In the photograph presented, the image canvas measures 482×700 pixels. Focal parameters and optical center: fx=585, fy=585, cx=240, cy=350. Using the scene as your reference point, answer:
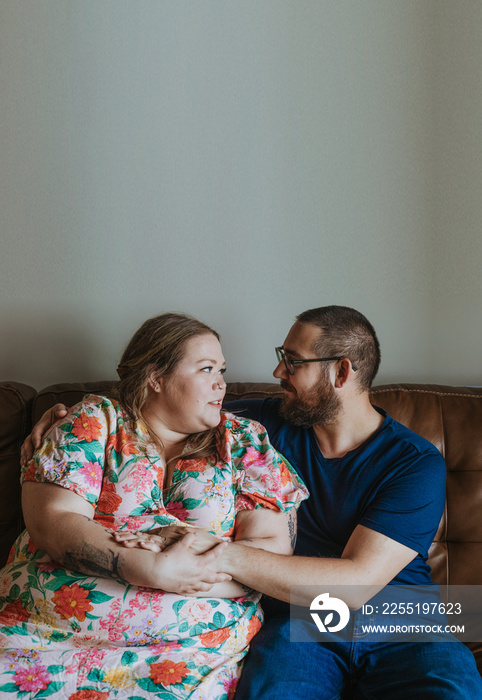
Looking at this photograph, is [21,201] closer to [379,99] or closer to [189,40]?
[189,40]

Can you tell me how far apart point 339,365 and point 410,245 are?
66cm

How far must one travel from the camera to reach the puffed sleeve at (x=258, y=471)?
1484mm

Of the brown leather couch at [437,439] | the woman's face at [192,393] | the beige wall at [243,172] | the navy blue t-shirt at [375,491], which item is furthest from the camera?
the beige wall at [243,172]

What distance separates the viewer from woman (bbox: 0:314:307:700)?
1242mm

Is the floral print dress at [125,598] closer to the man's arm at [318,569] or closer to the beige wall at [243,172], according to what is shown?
the man's arm at [318,569]

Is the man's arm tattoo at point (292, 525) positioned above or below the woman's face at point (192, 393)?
below

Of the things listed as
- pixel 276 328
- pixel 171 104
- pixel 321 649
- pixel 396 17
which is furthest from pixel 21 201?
pixel 321 649

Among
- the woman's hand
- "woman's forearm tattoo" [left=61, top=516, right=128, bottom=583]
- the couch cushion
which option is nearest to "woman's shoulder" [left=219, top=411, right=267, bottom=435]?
the woman's hand

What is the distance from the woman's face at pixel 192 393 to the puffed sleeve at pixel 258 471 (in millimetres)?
77

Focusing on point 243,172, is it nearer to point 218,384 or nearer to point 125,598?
point 218,384

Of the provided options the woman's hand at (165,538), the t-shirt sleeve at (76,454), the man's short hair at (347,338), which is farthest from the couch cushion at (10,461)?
the man's short hair at (347,338)

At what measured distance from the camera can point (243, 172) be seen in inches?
82.6

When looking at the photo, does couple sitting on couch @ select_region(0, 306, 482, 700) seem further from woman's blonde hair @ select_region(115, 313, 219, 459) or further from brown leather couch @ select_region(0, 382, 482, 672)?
brown leather couch @ select_region(0, 382, 482, 672)

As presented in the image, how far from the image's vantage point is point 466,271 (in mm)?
2055
